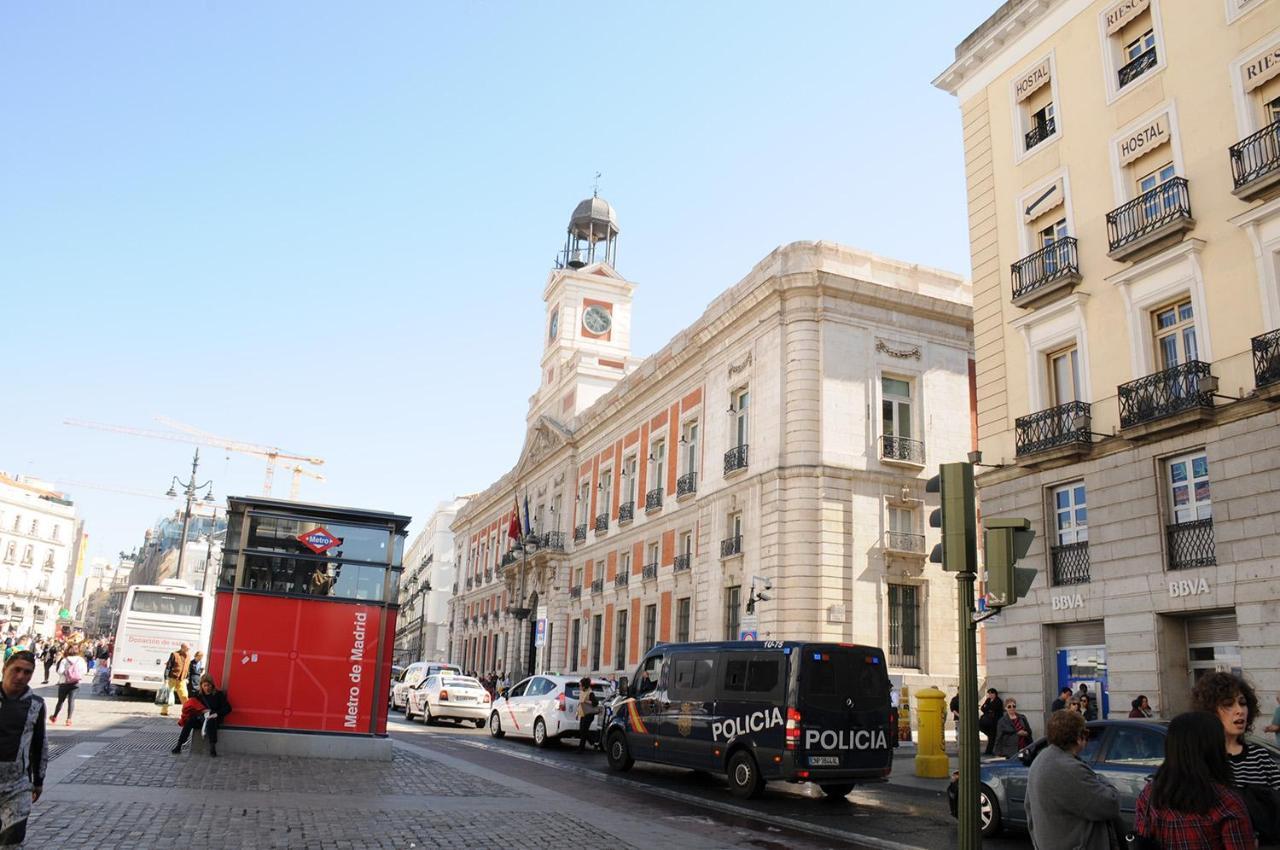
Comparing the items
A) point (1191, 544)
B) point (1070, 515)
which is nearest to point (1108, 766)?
point (1191, 544)

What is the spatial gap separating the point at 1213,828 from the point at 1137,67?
18871 millimetres

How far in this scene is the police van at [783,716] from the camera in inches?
539

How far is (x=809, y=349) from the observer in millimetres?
29531

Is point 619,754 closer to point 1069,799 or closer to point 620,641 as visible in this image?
point 1069,799

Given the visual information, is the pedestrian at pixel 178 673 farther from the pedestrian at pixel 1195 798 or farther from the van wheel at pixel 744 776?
the pedestrian at pixel 1195 798

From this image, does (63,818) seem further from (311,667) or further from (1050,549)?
(1050,549)

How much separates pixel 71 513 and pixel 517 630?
84.9 metres

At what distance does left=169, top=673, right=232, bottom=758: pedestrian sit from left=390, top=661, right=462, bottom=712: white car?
50.6 ft

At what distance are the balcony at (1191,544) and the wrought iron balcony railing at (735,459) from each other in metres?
15.1

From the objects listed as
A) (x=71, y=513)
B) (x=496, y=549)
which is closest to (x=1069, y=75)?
(x=496, y=549)

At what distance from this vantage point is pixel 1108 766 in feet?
31.9

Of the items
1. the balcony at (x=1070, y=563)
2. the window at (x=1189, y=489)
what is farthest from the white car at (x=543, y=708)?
the window at (x=1189, y=489)

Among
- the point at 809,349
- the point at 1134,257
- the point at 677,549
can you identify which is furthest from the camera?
the point at 677,549

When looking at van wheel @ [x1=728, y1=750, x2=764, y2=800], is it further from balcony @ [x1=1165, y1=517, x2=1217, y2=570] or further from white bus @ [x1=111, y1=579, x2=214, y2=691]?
white bus @ [x1=111, y1=579, x2=214, y2=691]
